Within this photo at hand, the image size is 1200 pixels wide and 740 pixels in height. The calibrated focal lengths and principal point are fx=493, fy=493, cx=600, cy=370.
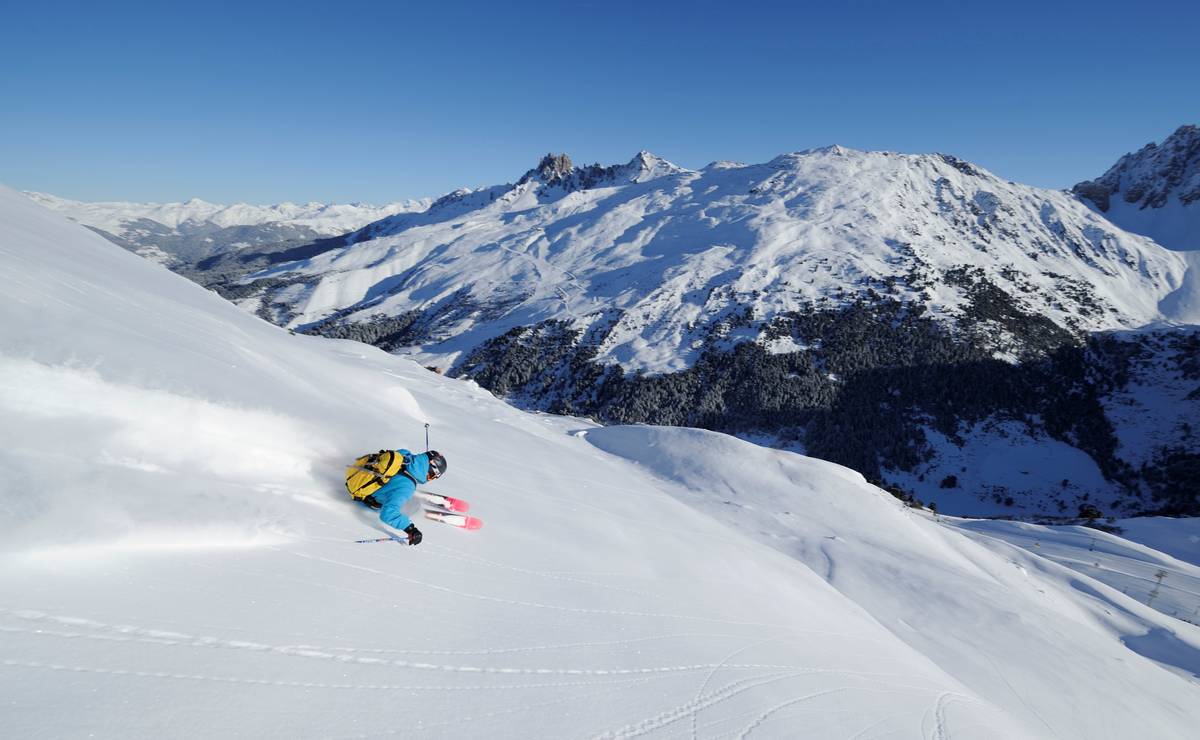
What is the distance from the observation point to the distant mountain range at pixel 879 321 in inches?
2963

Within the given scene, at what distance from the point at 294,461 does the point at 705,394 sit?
83.8m

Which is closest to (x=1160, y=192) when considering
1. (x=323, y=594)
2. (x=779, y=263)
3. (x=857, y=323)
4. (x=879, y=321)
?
(x=779, y=263)

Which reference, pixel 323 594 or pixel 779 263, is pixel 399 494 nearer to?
pixel 323 594

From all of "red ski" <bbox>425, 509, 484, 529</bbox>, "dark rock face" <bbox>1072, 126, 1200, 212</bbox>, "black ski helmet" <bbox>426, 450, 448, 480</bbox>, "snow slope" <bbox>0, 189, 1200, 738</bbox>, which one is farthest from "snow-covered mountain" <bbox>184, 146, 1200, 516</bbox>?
"black ski helmet" <bbox>426, 450, 448, 480</bbox>

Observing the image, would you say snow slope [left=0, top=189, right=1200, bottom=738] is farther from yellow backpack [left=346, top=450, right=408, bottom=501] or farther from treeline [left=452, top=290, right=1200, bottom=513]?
treeline [left=452, top=290, right=1200, bottom=513]

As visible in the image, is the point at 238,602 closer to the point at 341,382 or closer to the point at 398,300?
the point at 341,382

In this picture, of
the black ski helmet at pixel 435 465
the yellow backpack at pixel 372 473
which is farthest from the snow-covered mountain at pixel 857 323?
the yellow backpack at pixel 372 473

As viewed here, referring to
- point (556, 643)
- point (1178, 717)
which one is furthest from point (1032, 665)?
point (556, 643)

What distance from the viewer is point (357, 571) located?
19.1 ft

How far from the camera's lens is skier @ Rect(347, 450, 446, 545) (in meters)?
6.68

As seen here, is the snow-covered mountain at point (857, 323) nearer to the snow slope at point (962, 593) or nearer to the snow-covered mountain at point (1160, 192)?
the snow-covered mountain at point (1160, 192)

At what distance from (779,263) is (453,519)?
132 m

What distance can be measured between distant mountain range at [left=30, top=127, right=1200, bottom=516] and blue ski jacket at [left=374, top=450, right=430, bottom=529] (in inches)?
2989

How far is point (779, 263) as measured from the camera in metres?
127
